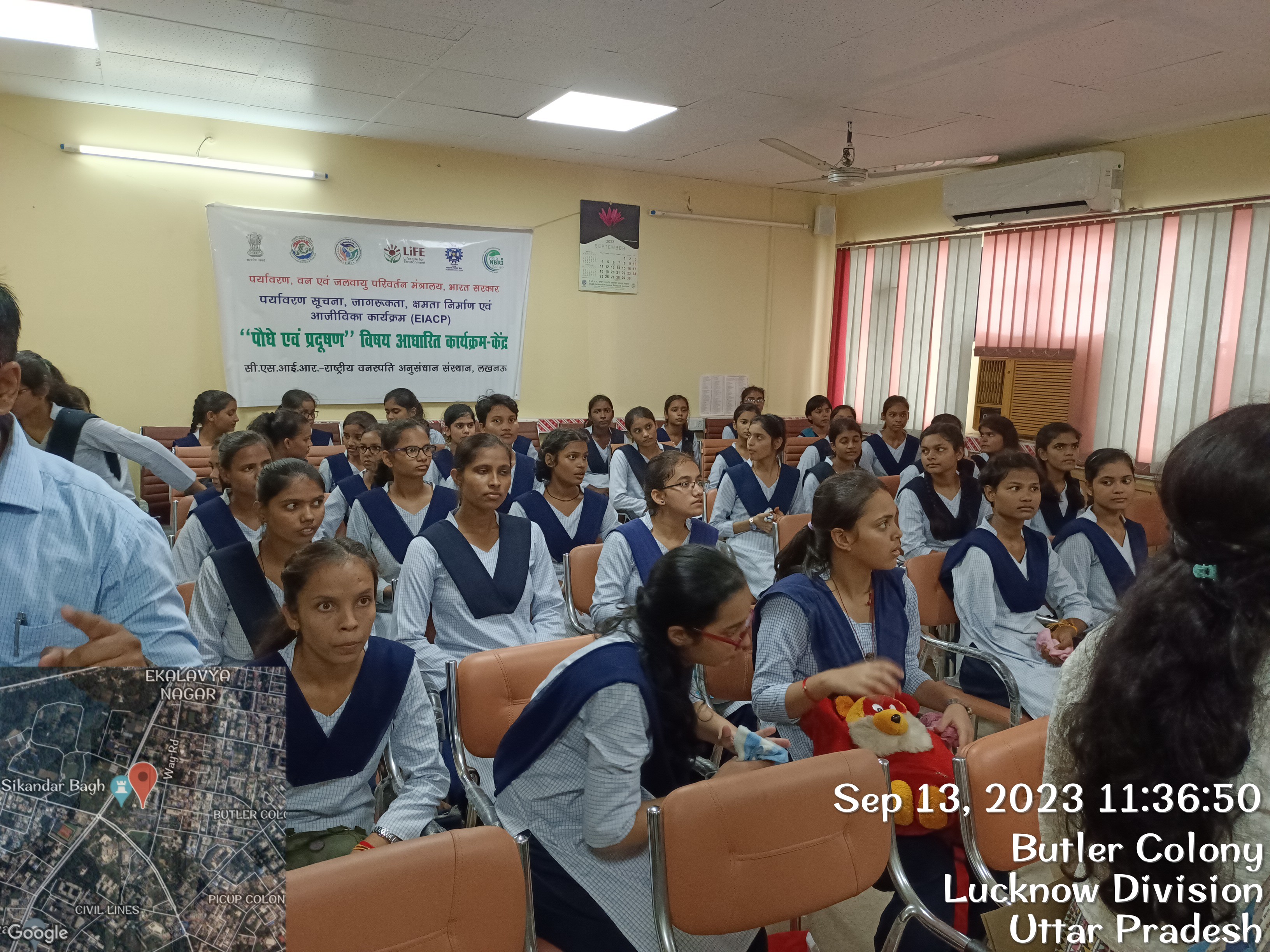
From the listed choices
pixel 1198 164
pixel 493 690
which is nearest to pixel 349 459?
pixel 493 690

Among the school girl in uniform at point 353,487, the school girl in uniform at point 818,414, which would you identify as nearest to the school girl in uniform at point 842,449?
the school girl in uniform at point 818,414

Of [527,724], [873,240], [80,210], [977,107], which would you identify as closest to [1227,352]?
[977,107]

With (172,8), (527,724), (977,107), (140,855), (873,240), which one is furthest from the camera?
(873,240)

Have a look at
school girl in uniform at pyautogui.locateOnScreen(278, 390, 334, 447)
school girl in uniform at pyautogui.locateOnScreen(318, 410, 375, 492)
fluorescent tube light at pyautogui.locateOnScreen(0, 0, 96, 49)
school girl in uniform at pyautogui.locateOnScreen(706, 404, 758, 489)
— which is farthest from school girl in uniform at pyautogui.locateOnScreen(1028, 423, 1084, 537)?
fluorescent tube light at pyautogui.locateOnScreen(0, 0, 96, 49)

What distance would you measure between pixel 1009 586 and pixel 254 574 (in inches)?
95.4

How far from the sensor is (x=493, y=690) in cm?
210

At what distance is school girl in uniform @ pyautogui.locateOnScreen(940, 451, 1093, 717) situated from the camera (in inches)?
114

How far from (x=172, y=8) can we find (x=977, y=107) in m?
4.15

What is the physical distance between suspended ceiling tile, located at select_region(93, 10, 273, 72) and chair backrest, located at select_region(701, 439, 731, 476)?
3953 mm

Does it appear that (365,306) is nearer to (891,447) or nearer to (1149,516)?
(891,447)

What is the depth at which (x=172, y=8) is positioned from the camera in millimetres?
3703

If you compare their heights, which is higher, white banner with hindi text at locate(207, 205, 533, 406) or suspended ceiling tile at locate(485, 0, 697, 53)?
suspended ceiling tile at locate(485, 0, 697, 53)

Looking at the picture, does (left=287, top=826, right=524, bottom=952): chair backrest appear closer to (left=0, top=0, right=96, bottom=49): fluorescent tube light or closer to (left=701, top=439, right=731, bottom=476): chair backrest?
A: (left=0, top=0, right=96, bottom=49): fluorescent tube light

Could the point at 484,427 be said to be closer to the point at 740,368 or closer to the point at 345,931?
the point at 740,368
